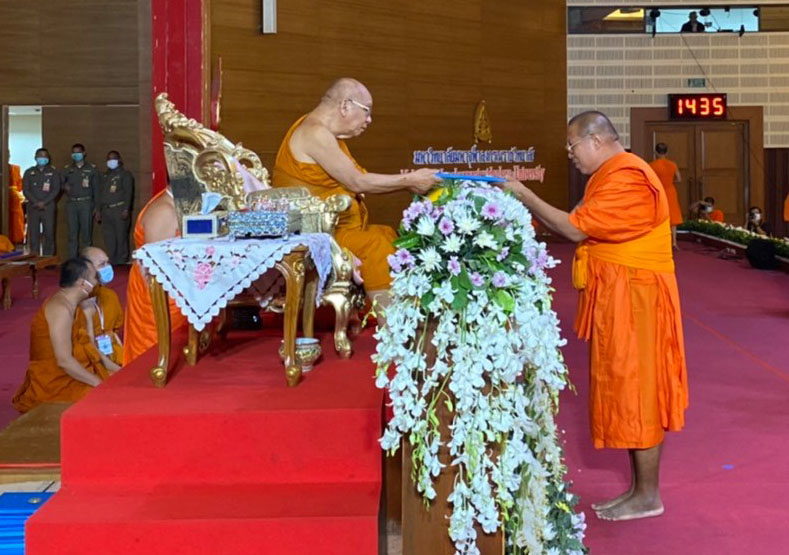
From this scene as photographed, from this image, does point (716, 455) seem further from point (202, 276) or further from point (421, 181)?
point (202, 276)

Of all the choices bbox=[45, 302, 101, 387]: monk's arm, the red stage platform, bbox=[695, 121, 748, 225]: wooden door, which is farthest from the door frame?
the red stage platform

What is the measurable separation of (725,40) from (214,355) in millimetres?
13917

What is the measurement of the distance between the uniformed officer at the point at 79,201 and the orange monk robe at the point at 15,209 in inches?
71.8

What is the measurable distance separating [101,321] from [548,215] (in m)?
2.37

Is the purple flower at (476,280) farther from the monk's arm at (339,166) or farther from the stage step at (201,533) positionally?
the monk's arm at (339,166)

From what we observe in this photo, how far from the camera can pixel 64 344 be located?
16.0 ft

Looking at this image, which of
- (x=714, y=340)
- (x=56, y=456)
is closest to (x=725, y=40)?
(x=714, y=340)

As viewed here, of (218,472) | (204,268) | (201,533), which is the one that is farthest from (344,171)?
(201,533)

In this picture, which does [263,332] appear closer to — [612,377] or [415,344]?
[612,377]

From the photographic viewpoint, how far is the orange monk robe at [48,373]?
491 cm

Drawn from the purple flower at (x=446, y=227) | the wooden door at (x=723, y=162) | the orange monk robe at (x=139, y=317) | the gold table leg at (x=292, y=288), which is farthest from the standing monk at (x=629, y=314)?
the wooden door at (x=723, y=162)

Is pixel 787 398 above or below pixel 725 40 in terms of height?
below

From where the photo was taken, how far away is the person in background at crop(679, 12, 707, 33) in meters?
16.2

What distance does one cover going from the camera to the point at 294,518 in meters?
2.82
